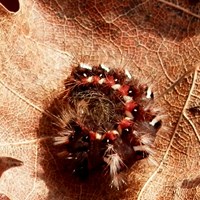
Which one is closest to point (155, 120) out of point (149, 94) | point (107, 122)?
point (149, 94)

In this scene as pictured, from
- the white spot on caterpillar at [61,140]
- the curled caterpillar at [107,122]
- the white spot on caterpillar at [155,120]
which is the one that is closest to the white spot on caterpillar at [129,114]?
the curled caterpillar at [107,122]

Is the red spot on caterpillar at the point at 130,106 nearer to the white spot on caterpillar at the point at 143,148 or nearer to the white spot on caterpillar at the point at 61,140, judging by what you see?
the white spot on caterpillar at the point at 143,148

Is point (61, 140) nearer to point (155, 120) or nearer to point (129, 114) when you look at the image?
point (129, 114)

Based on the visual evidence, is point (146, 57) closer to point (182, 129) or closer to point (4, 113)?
point (182, 129)

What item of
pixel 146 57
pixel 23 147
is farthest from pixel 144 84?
pixel 23 147

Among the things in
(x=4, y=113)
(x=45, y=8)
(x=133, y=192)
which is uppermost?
(x=45, y=8)

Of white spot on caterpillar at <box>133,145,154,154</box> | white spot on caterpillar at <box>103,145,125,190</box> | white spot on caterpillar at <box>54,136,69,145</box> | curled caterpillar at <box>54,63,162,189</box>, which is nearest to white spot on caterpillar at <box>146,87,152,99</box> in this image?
curled caterpillar at <box>54,63,162,189</box>
